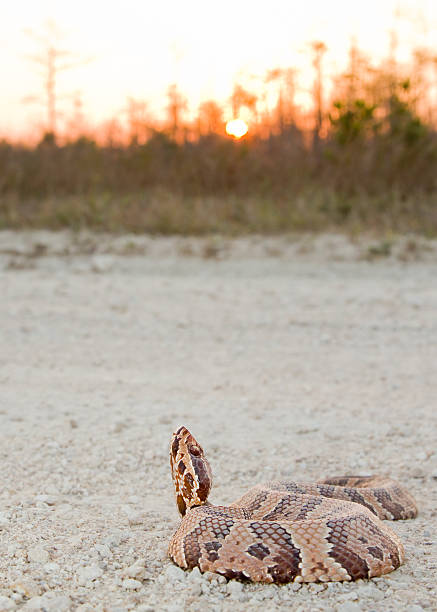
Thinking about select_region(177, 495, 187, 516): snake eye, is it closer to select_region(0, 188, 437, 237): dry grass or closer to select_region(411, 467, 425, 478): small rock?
select_region(411, 467, 425, 478): small rock

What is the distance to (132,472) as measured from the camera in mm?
4273

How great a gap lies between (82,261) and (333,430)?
592 centimetres

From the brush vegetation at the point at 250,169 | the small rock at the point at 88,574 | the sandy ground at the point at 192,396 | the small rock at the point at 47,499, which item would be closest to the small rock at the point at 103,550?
the sandy ground at the point at 192,396

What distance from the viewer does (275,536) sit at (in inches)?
116

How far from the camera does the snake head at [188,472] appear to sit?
3270 mm

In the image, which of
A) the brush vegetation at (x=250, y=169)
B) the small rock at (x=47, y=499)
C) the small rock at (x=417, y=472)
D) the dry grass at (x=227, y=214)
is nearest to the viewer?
the small rock at (x=47, y=499)

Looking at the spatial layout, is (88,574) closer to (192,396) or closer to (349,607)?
(349,607)

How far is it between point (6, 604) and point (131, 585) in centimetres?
46

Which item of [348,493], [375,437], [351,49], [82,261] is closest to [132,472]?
[348,493]

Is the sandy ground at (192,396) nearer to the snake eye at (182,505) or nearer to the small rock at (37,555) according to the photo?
the small rock at (37,555)

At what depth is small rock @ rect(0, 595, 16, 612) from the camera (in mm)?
2711

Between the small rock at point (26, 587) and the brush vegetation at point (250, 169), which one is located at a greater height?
the brush vegetation at point (250, 169)

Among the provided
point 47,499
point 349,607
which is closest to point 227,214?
point 47,499

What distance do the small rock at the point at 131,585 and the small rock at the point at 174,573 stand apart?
12 centimetres
